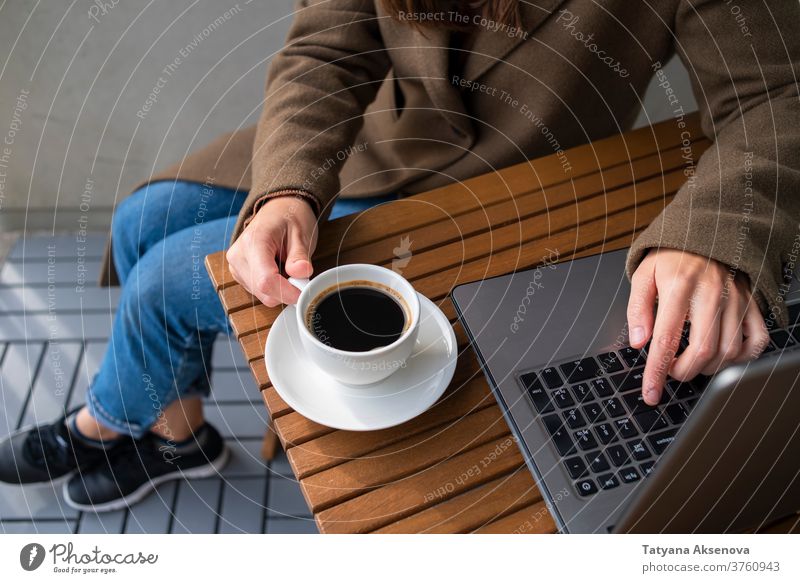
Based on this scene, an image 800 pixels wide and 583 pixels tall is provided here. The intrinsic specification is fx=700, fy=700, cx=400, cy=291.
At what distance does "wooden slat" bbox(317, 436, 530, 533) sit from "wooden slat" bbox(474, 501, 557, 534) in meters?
0.03

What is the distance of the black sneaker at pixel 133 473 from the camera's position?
0.93 meters

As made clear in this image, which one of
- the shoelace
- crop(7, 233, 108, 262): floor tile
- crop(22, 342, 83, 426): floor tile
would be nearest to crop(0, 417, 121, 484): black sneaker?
the shoelace

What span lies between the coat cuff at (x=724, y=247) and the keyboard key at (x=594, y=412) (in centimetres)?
12

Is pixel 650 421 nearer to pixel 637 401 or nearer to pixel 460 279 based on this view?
pixel 637 401

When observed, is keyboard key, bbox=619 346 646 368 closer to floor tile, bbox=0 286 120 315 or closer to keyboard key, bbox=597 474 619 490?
keyboard key, bbox=597 474 619 490

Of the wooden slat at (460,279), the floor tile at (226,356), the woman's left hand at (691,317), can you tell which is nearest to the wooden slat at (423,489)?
the wooden slat at (460,279)

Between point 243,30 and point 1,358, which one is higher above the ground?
point 243,30

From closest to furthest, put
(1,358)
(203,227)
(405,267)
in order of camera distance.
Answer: (405,267)
(203,227)
(1,358)

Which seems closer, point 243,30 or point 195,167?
point 195,167
